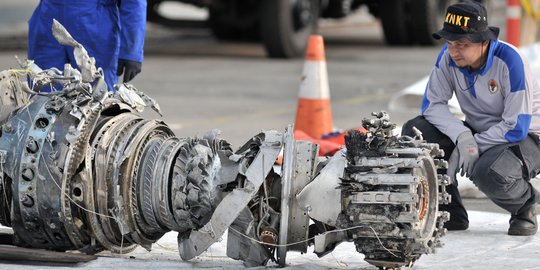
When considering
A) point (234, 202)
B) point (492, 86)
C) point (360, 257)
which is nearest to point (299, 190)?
point (234, 202)

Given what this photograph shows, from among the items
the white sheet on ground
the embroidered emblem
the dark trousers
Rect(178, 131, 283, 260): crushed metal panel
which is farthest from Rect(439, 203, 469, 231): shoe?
Rect(178, 131, 283, 260): crushed metal panel

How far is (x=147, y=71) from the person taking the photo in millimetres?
14234

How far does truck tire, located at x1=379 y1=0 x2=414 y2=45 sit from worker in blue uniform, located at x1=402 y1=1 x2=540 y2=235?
11.0m

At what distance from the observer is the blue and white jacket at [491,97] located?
6.00 m

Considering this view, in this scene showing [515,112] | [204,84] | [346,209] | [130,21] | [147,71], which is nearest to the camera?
[346,209]

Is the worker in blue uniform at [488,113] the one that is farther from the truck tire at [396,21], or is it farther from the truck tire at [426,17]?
the truck tire at [396,21]

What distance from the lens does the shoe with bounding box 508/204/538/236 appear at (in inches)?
243

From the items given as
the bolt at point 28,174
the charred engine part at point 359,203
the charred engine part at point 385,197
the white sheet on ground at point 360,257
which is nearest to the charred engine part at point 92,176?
the bolt at point 28,174

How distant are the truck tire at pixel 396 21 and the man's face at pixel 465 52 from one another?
11154 mm

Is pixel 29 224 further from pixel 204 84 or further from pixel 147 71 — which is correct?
pixel 147 71

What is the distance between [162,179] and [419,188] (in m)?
1.06

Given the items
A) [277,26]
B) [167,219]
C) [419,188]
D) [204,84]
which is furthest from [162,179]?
[277,26]

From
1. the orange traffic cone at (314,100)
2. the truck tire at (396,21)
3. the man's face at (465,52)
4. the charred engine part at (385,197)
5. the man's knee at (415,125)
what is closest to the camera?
the charred engine part at (385,197)

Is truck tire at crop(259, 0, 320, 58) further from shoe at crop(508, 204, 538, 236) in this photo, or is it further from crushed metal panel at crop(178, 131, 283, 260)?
crushed metal panel at crop(178, 131, 283, 260)
